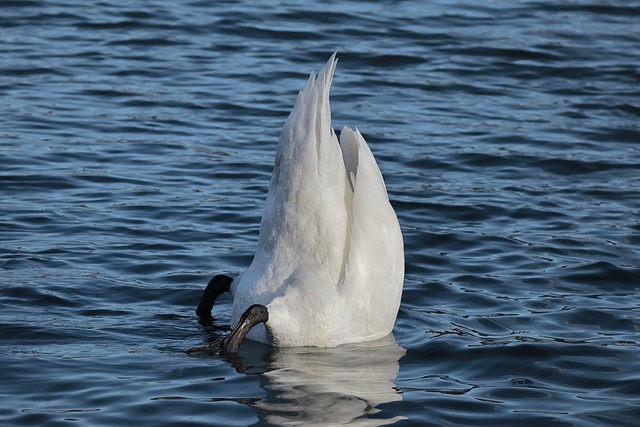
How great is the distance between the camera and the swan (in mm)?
7055

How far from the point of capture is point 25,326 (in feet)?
24.2

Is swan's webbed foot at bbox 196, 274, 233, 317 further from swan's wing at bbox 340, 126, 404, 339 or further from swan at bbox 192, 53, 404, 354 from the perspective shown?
swan's wing at bbox 340, 126, 404, 339

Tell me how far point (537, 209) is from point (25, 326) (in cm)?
437

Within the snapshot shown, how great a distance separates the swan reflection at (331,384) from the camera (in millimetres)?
6227

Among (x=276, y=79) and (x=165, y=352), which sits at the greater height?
(x=276, y=79)

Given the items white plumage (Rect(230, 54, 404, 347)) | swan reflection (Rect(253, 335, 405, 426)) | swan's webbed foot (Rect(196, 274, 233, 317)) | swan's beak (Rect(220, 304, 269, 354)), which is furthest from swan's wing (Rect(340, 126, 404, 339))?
swan's webbed foot (Rect(196, 274, 233, 317))

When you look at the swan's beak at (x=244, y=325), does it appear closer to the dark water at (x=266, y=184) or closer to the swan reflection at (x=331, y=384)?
the dark water at (x=266, y=184)

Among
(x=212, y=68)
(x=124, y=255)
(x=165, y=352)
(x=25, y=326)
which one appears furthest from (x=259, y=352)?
(x=212, y=68)

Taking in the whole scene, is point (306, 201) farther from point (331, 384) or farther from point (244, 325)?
point (331, 384)

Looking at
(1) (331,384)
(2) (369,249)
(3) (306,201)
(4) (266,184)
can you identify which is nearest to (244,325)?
(1) (331,384)

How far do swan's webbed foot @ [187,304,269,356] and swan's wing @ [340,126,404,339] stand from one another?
0.55 m

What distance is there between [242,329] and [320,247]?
2.18 ft

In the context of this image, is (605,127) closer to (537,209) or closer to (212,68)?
(537,209)

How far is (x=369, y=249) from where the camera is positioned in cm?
734
